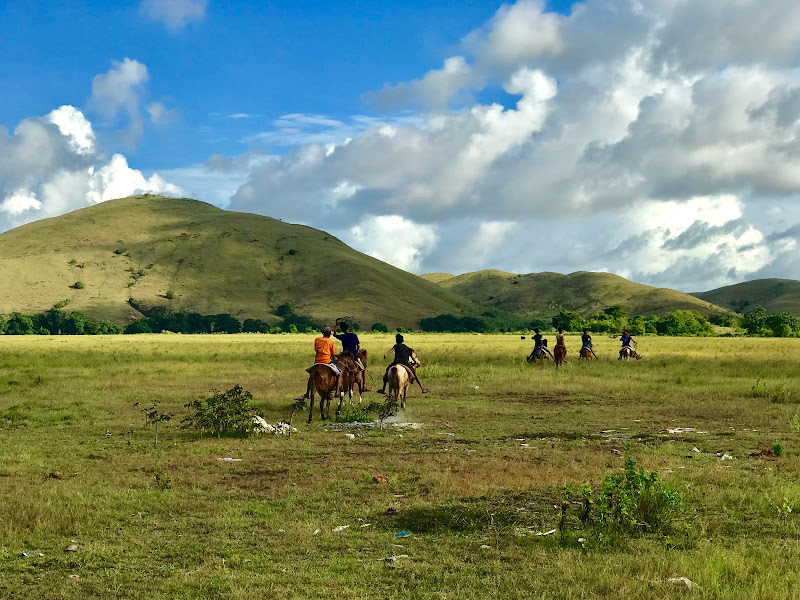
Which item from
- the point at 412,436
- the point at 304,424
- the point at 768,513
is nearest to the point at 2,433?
the point at 304,424

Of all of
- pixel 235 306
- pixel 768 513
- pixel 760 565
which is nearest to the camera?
pixel 760 565

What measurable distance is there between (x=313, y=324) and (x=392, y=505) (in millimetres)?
150008

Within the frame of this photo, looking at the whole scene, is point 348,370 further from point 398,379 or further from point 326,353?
point 326,353

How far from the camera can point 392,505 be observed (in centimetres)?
998

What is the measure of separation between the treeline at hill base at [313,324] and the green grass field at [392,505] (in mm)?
96544

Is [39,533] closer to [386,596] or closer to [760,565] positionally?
[386,596]

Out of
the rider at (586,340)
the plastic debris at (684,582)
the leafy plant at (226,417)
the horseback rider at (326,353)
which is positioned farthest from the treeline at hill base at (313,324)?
the plastic debris at (684,582)

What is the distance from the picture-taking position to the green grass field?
7094 millimetres

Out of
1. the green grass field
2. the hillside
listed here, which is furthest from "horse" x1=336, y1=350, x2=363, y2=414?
the hillside

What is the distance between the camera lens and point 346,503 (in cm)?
1016

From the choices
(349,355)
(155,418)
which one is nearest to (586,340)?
(349,355)

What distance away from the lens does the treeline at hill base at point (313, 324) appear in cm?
12119

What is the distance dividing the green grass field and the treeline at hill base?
317ft

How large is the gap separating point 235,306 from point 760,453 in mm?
162787
